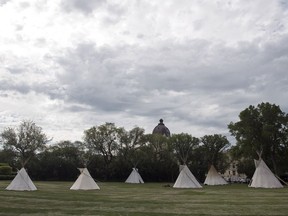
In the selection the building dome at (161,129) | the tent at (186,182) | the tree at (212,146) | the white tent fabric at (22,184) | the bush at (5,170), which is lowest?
the white tent fabric at (22,184)

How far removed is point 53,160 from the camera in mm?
72188

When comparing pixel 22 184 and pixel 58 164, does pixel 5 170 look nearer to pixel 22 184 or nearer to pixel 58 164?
pixel 58 164

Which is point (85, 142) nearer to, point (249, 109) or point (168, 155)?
point (168, 155)

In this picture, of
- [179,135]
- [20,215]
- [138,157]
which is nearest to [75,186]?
[20,215]

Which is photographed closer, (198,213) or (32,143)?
(198,213)

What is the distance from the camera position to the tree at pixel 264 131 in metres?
51.3

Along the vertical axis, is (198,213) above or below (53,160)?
below

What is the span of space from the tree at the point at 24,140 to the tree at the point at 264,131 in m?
39.9

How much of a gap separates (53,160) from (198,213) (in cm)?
6039

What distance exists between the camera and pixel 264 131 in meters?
50.0

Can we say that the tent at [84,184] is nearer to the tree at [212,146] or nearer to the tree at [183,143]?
the tree at [183,143]

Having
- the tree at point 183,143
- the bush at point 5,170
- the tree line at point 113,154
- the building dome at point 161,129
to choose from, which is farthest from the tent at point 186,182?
the building dome at point 161,129

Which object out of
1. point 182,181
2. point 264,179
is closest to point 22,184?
point 182,181

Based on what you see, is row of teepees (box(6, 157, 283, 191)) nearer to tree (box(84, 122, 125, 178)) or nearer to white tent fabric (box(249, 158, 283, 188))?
white tent fabric (box(249, 158, 283, 188))
